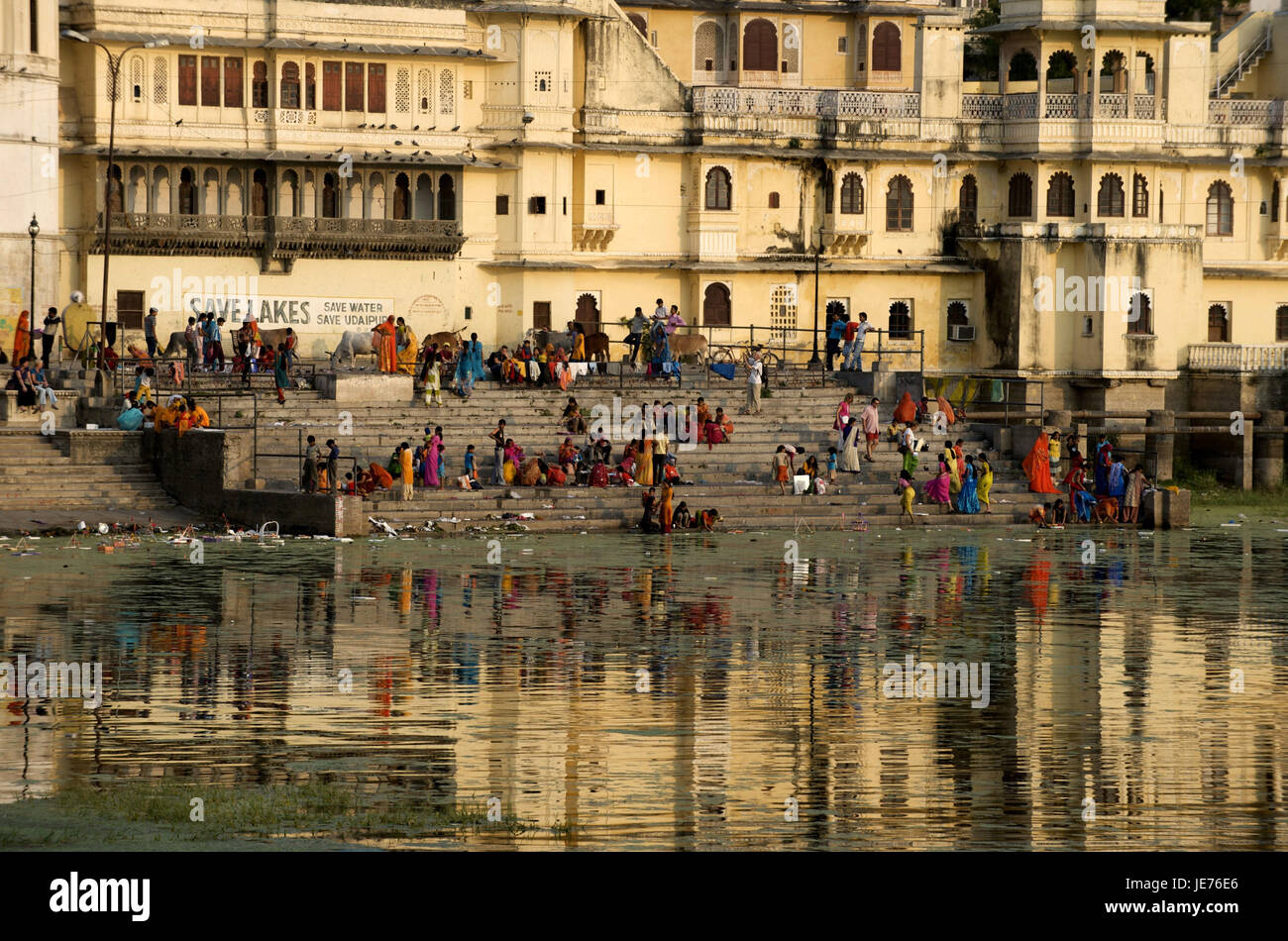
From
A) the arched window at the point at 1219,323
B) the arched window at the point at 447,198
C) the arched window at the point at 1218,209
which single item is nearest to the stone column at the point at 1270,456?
the arched window at the point at 1219,323

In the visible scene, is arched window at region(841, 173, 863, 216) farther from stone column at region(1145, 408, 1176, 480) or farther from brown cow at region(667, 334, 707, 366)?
stone column at region(1145, 408, 1176, 480)

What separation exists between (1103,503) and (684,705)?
21.4 metres

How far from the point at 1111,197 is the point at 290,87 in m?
20.8

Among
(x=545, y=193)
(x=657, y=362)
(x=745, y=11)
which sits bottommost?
(x=657, y=362)

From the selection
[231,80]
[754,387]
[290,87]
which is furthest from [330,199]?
[754,387]

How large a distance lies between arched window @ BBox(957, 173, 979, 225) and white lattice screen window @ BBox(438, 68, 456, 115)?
13.6 metres

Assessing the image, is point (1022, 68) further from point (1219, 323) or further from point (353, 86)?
point (353, 86)

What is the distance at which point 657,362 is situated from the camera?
4394 cm

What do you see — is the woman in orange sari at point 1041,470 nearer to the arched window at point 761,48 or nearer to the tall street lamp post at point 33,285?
the tall street lamp post at point 33,285

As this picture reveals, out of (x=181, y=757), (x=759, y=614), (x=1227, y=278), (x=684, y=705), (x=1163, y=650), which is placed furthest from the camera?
(x=1227, y=278)

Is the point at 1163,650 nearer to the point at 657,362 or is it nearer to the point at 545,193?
the point at 657,362

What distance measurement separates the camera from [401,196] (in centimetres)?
5206

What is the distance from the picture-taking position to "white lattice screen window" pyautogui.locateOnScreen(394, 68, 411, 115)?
51219 millimetres
